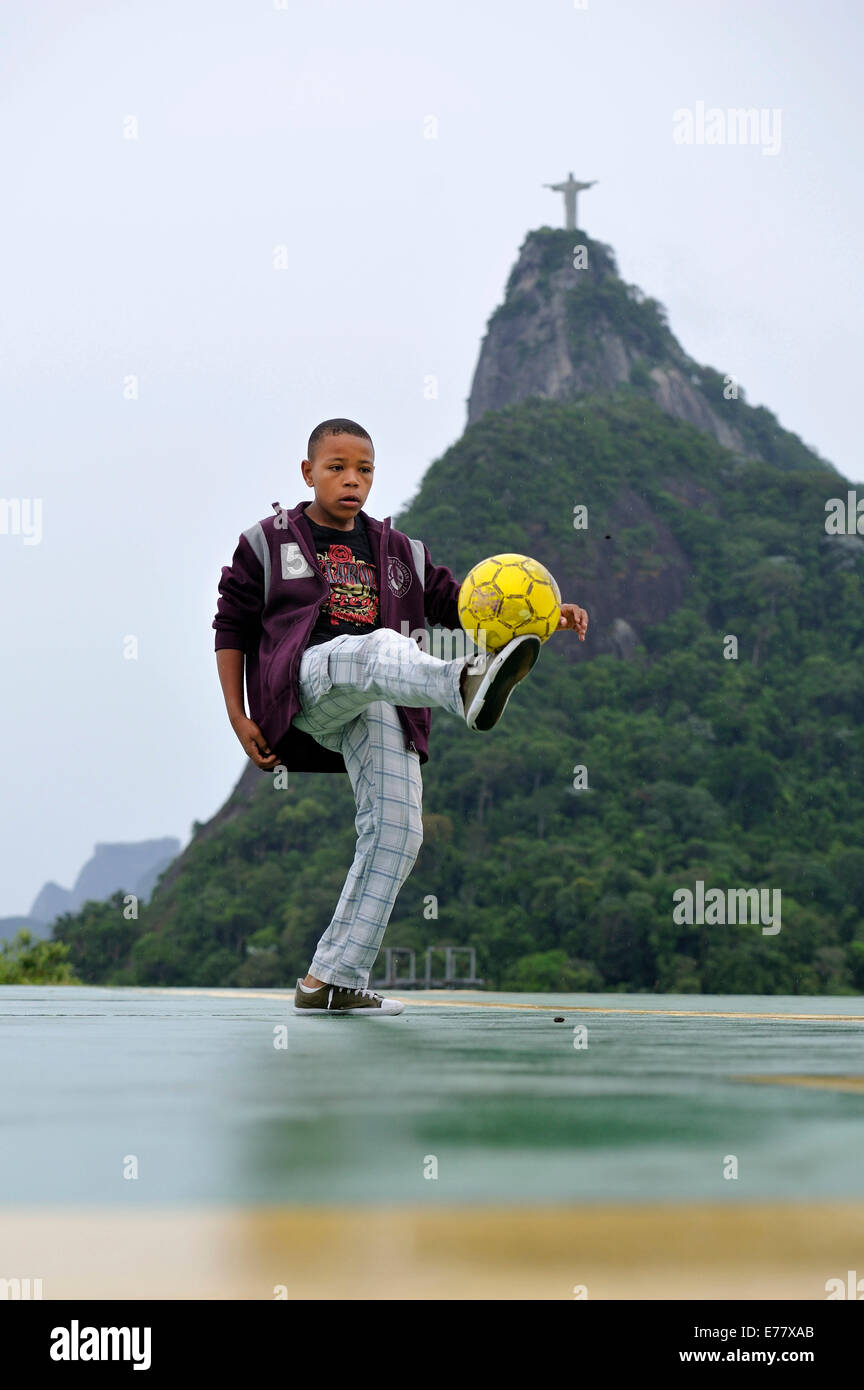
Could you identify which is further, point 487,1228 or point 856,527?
point 856,527

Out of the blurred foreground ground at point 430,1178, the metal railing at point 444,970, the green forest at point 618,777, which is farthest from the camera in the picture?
the green forest at point 618,777

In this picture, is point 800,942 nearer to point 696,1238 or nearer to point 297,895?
point 297,895

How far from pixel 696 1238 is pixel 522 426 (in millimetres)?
76798

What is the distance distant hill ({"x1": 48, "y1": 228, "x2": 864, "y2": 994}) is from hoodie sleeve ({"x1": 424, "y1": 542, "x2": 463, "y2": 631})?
41.8 m

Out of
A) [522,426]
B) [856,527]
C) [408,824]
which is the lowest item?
[408,824]

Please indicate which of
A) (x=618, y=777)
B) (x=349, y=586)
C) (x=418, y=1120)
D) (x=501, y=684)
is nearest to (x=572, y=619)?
(x=501, y=684)

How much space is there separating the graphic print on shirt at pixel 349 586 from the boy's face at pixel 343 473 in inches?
4.6

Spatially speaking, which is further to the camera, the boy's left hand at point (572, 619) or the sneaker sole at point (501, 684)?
the boy's left hand at point (572, 619)

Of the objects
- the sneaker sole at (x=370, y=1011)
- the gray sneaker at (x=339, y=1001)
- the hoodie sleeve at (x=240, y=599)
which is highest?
the hoodie sleeve at (x=240, y=599)

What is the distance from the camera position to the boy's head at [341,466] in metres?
3.96

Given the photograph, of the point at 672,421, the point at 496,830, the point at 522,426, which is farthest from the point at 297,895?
the point at 672,421

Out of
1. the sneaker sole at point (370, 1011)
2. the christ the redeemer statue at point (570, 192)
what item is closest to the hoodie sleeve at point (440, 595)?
the sneaker sole at point (370, 1011)

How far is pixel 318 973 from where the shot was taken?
13.0 ft

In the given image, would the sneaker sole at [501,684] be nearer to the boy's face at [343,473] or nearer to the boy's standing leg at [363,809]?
the boy's standing leg at [363,809]
